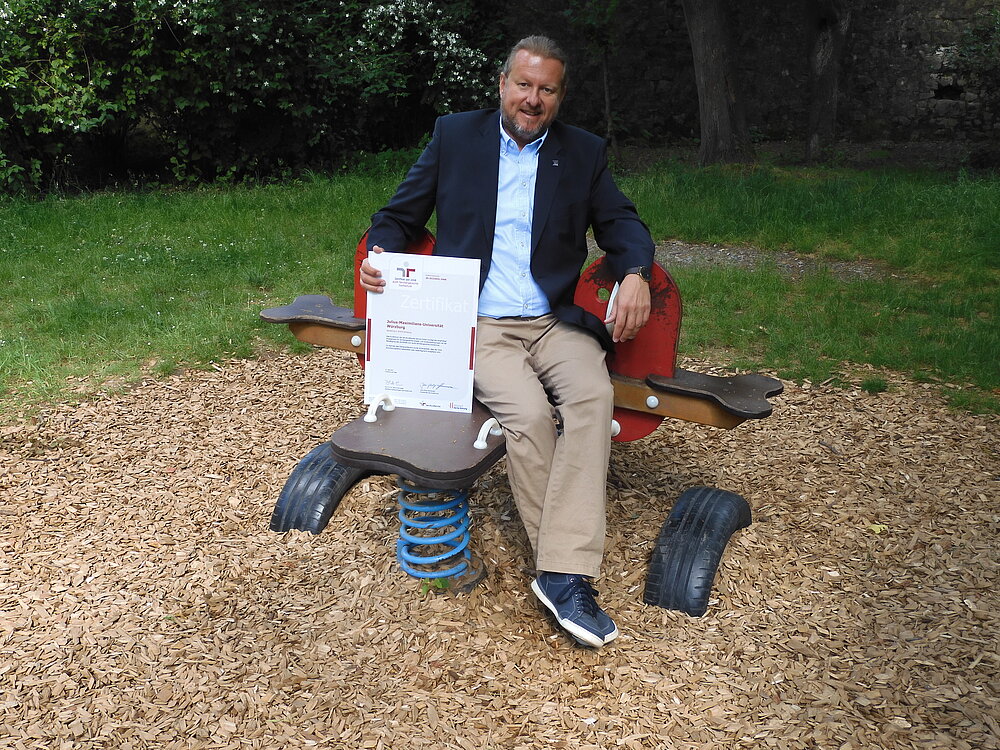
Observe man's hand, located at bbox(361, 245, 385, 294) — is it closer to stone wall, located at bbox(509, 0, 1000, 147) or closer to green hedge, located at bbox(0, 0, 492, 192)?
green hedge, located at bbox(0, 0, 492, 192)

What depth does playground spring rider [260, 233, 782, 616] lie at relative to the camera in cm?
278

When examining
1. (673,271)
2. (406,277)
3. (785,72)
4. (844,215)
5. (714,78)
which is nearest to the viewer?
(406,277)

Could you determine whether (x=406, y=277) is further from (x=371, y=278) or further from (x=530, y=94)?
(x=530, y=94)

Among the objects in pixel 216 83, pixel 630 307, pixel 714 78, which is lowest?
pixel 630 307

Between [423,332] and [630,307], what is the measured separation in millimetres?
680

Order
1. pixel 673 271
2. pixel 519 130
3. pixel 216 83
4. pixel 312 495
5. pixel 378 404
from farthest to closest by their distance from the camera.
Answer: pixel 216 83, pixel 673 271, pixel 312 495, pixel 519 130, pixel 378 404

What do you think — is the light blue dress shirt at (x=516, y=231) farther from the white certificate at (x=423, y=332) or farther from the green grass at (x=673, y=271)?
the green grass at (x=673, y=271)

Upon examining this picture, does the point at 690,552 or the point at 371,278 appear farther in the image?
the point at 690,552

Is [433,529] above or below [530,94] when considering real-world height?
below

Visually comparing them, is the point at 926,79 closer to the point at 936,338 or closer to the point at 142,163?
the point at 936,338

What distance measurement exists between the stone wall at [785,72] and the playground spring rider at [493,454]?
10.1m

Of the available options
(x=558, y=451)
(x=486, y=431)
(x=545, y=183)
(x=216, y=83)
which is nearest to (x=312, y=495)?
(x=486, y=431)

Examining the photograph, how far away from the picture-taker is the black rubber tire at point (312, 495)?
354 cm

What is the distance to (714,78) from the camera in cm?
1045
